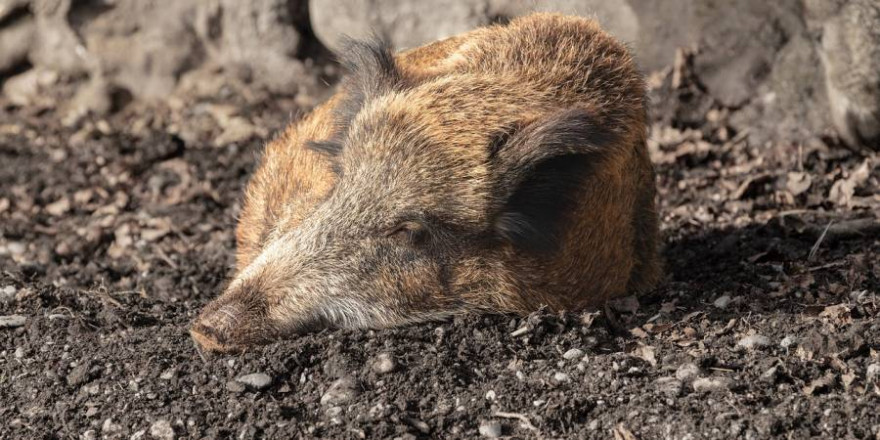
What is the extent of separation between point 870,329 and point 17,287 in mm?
4009

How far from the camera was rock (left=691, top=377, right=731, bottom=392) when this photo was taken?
4.29m

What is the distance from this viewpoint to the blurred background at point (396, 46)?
23.8ft

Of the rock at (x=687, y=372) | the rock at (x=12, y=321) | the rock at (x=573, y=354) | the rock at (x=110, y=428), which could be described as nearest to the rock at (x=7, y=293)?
the rock at (x=12, y=321)

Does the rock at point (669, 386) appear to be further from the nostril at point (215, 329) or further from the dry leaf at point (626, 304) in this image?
the nostril at point (215, 329)

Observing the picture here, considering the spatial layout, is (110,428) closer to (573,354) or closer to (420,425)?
(420,425)

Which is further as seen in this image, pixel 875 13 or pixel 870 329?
pixel 875 13

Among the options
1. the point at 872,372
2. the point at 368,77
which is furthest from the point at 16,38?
the point at 872,372

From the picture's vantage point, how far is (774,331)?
4.74 m

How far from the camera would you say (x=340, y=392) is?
4359mm

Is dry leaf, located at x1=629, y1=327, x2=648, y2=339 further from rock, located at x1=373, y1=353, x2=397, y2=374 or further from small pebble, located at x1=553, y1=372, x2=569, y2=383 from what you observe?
rock, located at x1=373, y1=353, x2=397, y2=374

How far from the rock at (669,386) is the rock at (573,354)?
363 mm

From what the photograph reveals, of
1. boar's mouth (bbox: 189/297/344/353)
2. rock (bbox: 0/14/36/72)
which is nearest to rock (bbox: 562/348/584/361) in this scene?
boar's mouth (bbox: 189/297/344/353)

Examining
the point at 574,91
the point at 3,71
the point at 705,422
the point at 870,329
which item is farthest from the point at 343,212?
the point at 3,71

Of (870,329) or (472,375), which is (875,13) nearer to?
(870,329)
